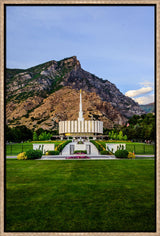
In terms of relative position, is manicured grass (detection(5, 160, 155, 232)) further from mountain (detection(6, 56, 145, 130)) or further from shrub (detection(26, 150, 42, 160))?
mountain (detection(6, 56, 145, 130))

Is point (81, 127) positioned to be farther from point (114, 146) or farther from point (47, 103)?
point (114, 146)

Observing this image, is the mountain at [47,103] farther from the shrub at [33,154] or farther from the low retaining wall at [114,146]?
the shrub at [33,154]

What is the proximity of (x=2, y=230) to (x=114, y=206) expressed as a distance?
3161 mm

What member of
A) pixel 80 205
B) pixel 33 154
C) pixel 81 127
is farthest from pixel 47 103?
pixel 80 205

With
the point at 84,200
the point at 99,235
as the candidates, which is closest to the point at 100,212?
the point at 84,200

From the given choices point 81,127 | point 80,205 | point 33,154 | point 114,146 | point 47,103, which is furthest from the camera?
point 47,103

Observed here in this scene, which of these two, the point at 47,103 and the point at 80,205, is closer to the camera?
the point at 80,205

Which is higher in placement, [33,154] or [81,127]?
[81,127]

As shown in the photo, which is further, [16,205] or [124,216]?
[16,205]

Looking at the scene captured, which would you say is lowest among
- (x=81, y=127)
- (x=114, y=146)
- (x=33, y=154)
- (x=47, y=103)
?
(x=33, y=154)

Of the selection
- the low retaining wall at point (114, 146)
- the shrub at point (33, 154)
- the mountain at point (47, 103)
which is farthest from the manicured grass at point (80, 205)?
the mountain at point (47, 103)

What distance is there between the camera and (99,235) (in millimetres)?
3369

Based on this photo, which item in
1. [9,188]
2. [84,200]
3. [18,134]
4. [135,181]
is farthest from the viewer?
[18,134]

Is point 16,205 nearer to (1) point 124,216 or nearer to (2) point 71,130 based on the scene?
(1) point 124,216
